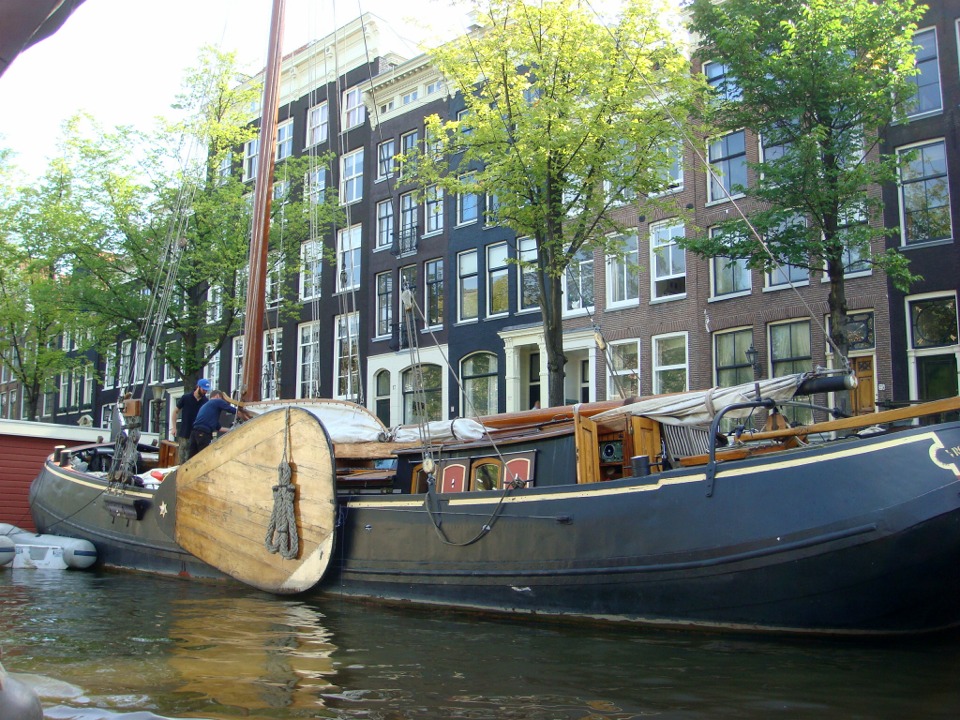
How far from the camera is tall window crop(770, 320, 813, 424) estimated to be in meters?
18.8

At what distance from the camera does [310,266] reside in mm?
25297

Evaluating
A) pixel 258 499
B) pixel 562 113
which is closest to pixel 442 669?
pixel 258 499

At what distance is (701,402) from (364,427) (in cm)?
501

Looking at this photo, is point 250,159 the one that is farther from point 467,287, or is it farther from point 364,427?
point 364,427

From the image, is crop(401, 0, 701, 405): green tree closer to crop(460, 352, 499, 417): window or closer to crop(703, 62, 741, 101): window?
crop(703, 62, 741, 101): window

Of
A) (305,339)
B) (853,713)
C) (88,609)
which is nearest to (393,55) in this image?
(305,339)

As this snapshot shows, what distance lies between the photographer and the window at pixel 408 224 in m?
27.3

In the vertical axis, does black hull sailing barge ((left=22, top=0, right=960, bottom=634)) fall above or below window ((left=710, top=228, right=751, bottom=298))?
below

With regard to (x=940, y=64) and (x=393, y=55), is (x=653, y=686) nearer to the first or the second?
(x=940, y=64)

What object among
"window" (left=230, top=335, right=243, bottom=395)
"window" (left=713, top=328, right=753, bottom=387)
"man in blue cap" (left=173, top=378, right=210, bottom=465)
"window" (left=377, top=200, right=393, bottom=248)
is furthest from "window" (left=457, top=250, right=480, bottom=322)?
"man in blue cap" (left=173, top=378, right=210, bottom=465)

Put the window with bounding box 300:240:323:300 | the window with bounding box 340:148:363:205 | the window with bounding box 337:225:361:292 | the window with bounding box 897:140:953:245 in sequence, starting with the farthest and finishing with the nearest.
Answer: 1. the window with bounding box 340:148:363:205
2. the window with bounding box 337:225:361:292
3. the window with bounding box 300:240:323:300
4. the window with bounding box 897:140:953:245

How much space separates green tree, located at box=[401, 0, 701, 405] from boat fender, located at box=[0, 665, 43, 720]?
41.2 feet

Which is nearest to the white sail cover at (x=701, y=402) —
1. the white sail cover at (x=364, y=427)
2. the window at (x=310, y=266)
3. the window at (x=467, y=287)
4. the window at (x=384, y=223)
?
the white sail cover at (x=364, y=427)

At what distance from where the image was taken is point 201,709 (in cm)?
496
